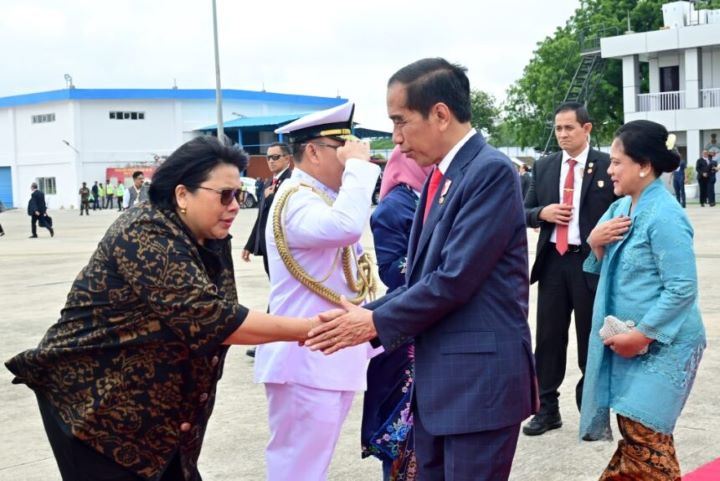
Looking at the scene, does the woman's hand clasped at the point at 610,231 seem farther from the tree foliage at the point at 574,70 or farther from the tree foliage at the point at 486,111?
the tree foliage at the point at 486,111

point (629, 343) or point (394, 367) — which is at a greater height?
point (629, 343)

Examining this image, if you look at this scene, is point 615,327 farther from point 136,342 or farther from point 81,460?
point 81,460

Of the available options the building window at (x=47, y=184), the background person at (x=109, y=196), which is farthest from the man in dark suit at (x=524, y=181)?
the building window at (x=47, y=184)

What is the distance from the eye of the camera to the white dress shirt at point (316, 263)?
3611mm

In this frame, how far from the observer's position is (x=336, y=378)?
369cm

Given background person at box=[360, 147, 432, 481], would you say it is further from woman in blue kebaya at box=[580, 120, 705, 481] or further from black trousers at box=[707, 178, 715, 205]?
Result: black trousers at box=[707, 178, 715, 205]

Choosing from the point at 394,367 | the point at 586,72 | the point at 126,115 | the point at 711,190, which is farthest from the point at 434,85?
the point at 126,115

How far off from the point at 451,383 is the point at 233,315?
2.20ft

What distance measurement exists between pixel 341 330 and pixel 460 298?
1.52 feet

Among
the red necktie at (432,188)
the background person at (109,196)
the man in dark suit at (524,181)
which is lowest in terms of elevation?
the background person at (109,196)

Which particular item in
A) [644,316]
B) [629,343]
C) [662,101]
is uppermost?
[662,101]

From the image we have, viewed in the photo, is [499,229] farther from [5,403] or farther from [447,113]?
[5,403]

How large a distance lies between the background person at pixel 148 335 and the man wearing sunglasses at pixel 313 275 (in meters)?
0.76

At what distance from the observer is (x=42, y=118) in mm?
54312
